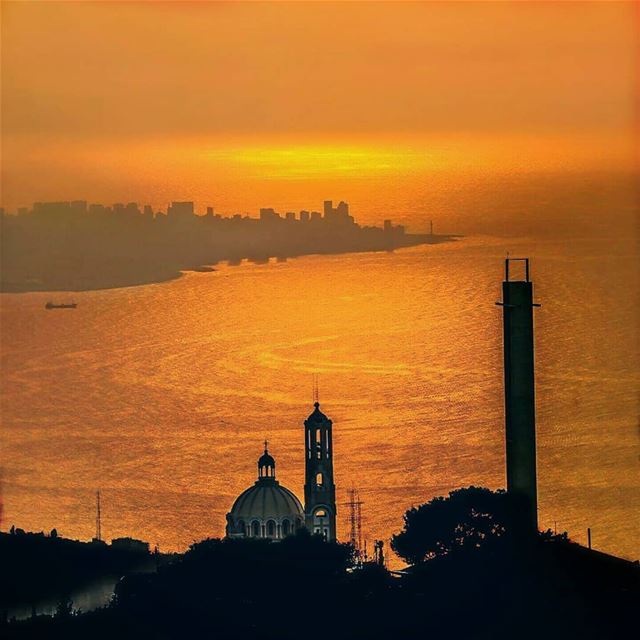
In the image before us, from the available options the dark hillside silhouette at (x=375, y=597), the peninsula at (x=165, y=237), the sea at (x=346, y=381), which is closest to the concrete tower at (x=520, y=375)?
the dark hillside silhouette at (x=375, y=597)

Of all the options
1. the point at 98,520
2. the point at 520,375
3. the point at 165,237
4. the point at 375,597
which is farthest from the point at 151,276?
the point at 375,597

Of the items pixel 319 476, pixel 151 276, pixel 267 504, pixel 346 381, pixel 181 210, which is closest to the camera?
pixel 267 504

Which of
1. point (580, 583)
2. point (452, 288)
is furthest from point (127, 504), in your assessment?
point (580, 583)

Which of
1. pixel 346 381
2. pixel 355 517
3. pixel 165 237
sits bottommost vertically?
pixel 355 517

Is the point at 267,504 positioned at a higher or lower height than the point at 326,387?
lower

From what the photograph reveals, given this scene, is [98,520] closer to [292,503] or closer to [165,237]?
[165,237]

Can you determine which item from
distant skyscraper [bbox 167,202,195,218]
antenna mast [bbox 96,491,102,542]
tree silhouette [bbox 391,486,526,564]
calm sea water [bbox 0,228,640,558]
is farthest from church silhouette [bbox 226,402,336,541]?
distant skyscraper [bbox 167,202,195,218]

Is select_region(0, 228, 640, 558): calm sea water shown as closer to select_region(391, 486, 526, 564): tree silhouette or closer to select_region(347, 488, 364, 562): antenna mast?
select_region(347, 488, 364, 562): antenna mast
